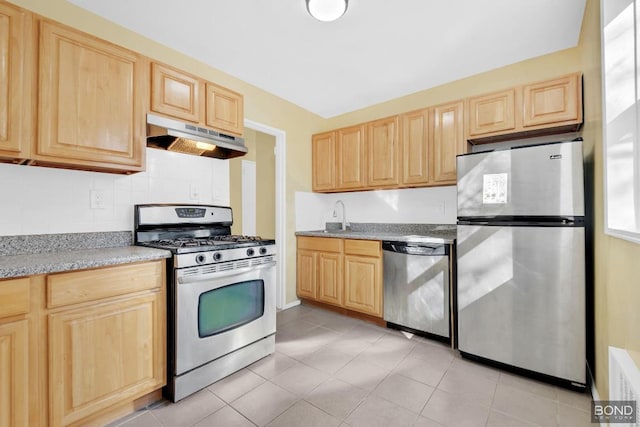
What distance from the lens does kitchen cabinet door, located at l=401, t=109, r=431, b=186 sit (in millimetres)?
2873

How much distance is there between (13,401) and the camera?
4.02 feet

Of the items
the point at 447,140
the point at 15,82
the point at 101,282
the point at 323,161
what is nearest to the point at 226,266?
the point at 101,282

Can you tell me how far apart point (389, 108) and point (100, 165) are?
297cm

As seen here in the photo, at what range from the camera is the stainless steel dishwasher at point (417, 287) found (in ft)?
8.02

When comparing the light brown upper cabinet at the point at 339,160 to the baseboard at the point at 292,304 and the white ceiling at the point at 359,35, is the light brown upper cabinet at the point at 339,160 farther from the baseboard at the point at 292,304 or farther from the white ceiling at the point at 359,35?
the baseboard at the point at 292,304

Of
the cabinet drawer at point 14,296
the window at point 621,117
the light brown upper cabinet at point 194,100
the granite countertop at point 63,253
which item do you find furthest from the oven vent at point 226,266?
the window at point 621,117

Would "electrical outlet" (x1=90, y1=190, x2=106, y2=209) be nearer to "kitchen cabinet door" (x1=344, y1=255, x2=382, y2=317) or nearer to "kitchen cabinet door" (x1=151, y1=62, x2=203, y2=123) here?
"kitchen cabinet door" (x1=151, y1=62, x2=203, y2=123)

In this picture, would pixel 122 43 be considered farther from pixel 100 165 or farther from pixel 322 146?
pixel 322 146

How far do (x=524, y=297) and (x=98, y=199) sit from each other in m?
3.03

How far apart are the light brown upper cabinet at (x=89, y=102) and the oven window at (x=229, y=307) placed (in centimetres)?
102

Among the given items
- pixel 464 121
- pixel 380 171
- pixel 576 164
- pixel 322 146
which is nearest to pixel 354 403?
pixel 576 164

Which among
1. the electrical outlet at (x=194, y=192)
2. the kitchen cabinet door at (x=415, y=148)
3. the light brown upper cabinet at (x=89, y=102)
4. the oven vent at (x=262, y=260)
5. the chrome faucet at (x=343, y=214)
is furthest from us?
the chrome faucet at (x=343, y=214)

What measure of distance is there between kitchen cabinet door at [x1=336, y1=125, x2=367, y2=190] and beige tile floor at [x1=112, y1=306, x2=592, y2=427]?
1.82 metres

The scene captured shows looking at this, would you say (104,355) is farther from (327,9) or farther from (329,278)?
(327,9)
